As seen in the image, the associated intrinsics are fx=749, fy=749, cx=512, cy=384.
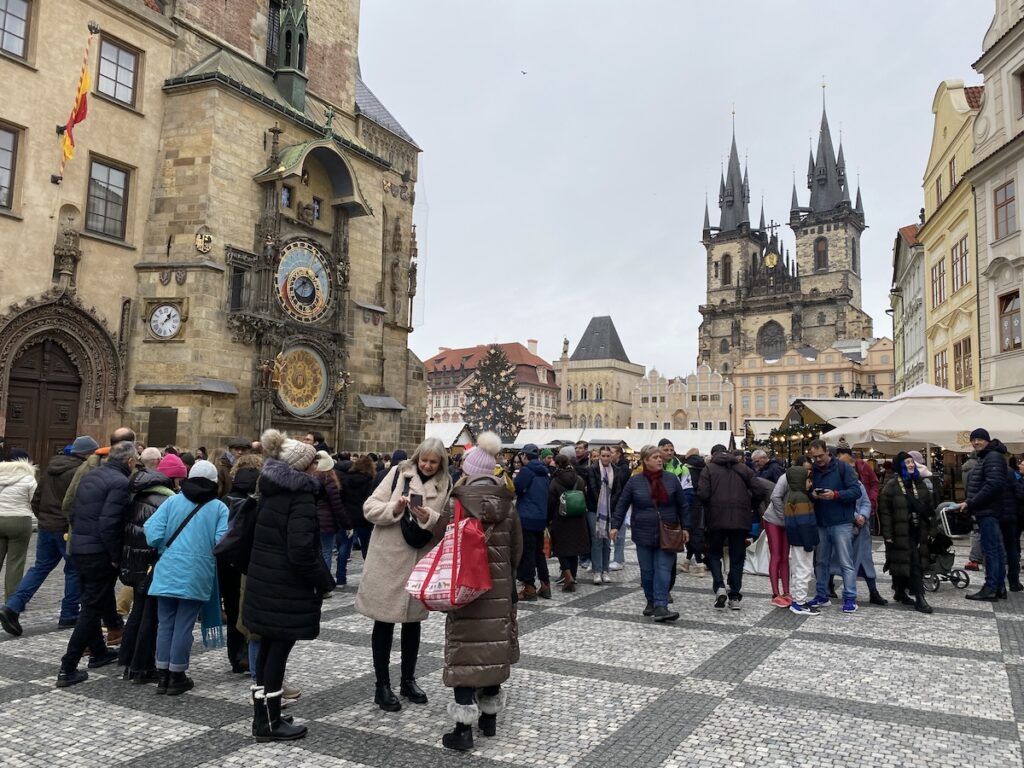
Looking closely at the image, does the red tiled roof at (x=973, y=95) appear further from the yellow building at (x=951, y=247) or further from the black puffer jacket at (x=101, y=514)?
the black puffer jacket at (x=101, y=514)

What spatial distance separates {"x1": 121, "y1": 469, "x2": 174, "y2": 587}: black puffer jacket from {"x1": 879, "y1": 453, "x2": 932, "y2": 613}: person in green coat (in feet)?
24.5

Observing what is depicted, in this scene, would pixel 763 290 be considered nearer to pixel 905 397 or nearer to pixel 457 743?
pixel 905 397

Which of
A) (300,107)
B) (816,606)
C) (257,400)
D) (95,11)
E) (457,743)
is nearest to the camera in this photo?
(457,743)

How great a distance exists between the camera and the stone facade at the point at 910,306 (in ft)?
103

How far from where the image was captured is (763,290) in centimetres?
10688

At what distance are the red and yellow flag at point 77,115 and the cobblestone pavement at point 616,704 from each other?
1098 centimetres

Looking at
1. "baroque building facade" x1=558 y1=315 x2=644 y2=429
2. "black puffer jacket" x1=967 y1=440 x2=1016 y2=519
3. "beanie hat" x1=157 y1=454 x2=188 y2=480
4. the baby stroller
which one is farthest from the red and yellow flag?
"baroque building facade" x1=558 y1=315 x2=644 y2=429

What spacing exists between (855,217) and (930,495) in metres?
110

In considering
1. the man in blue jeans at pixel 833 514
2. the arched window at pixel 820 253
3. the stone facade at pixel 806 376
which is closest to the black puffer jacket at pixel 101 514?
the man in blue jeans at pixel 833 514

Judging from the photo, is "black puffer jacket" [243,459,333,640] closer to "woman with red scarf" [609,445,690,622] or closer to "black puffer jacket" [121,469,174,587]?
"black puffer jacket" [121,469,174,587]

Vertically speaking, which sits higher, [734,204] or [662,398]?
[734,204]

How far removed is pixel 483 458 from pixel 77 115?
48.2 ft

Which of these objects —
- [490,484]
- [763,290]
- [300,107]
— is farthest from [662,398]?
[490,484]

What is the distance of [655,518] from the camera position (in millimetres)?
7613
